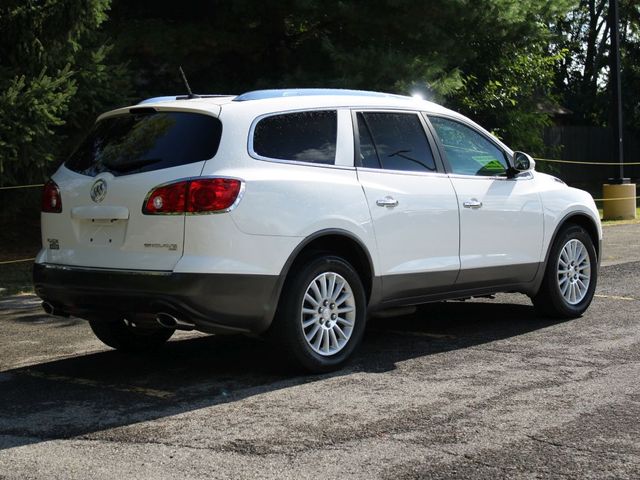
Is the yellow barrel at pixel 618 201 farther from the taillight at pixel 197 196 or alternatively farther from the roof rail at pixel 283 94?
the taillight at pixel 197 196

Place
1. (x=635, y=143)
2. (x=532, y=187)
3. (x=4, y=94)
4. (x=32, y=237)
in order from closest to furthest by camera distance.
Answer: (x=532, y=187) < (x=4, y=94) < (x=32, y=237) < (x=635, y=143)

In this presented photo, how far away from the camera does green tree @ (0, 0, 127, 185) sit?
43.3ft

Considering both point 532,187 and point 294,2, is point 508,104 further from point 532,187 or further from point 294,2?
point 532,187

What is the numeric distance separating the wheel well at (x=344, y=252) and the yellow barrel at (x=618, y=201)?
13.6 metres

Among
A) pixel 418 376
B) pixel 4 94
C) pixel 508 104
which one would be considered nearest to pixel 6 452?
pixel 418 376

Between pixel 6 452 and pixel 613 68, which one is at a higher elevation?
pixel 613 68

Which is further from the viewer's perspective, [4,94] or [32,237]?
[32,237]

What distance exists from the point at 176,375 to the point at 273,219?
4.23 ft

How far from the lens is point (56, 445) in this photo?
17.8 ft

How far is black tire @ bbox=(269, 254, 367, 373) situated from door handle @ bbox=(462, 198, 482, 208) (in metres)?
1.24

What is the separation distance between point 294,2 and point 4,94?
5.89m

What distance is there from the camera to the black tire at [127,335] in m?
7.80

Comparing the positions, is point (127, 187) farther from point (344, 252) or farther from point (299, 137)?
point (344, 252)

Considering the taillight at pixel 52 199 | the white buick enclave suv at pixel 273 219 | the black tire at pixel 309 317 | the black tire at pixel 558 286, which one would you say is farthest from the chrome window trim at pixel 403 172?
the taillight at pixel 52 199
